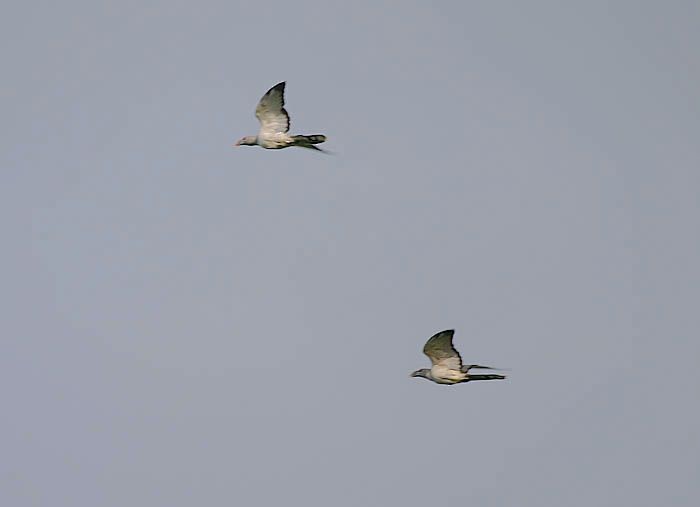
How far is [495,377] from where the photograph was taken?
199 ft

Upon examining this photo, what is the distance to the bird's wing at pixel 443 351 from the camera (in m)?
62.5

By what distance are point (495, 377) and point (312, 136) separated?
31.6 feet

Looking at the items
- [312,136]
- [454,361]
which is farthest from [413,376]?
[312,136]

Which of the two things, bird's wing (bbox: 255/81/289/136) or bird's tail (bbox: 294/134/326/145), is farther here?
bird's wing (bbox: 255/81/289/136)

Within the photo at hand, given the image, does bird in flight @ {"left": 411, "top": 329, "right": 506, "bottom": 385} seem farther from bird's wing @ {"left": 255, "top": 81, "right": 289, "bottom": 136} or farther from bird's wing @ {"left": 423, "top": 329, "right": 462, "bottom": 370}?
bird's wing @ {"left": 255, "top": 81, "right": 289, "bottom": 136}

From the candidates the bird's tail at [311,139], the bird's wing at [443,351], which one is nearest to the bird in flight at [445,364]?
the bird's wing at [443,351]

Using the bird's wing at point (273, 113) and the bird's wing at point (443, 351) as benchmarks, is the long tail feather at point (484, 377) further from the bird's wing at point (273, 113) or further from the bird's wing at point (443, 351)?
the bird's wing at point (273, 113)

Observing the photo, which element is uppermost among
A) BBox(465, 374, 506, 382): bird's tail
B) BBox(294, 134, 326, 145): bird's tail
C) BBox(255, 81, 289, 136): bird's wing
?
BBox(255, 81, 289, 136): bird's wing

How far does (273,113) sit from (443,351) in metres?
9.74

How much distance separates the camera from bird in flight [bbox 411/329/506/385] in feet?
207

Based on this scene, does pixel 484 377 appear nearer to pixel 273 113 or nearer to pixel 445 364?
pixel 445 364

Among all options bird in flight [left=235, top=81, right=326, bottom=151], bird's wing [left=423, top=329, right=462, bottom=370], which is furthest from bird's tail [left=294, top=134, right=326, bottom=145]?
bird's wing [left=423, top=329, right=462, bottom=370]

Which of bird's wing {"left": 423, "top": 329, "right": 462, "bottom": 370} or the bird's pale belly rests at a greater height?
bird's wing {"left": 423, "top": 329, "right": 462, "bottom": 370}

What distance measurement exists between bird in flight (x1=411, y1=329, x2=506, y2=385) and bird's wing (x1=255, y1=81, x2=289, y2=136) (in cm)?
874
